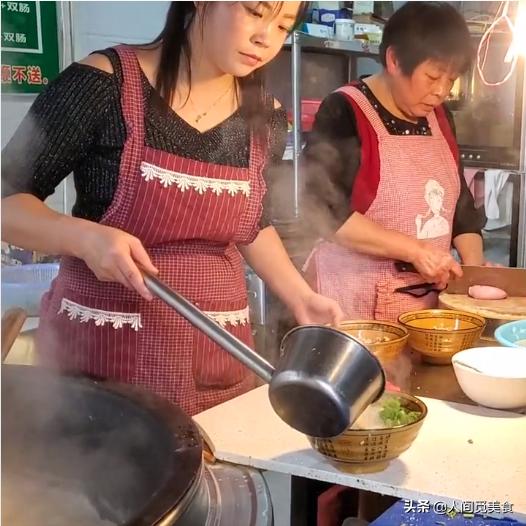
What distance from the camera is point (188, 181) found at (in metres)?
1.29

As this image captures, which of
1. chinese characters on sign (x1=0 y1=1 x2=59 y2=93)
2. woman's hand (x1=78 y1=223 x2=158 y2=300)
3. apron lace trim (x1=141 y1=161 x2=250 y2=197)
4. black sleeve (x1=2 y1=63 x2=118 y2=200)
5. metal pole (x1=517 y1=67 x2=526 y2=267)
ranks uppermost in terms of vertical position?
chinese characters on sign (x1=0 y1=1 x2=59 y2=93)

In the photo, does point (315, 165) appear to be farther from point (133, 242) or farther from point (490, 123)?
point (490, 123)

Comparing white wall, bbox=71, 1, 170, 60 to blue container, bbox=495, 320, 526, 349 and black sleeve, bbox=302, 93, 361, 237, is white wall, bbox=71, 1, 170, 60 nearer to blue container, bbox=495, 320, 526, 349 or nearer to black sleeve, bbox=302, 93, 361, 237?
black sleeve, bbox=302, 93, 361, 237

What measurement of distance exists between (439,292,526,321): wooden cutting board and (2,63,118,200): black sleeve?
89 centimetres

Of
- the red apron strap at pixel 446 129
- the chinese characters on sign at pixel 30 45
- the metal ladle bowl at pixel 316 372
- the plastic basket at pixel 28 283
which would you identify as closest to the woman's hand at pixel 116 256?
the metal ladle bowl at pixel 316 372

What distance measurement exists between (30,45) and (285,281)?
1.52 metres

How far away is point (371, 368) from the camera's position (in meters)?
0.85

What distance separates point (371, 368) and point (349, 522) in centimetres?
33

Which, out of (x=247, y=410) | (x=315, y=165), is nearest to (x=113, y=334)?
(x=247, y=410)

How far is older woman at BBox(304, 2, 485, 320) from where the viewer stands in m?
1.89

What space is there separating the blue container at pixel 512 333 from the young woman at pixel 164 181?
0.38 m

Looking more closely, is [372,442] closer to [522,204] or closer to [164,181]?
[164,181]

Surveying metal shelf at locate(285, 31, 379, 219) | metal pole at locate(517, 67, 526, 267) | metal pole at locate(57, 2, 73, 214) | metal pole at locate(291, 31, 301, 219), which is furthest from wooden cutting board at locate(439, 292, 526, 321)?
metal pole at locate(517, 67, 526, 267)

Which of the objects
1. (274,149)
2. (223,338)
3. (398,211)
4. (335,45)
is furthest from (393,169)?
(335,45)
